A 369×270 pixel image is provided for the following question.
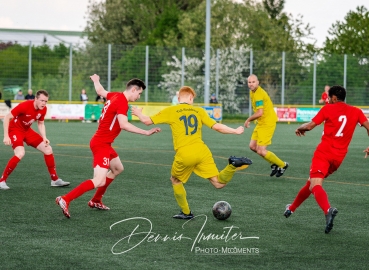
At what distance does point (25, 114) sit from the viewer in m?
11.5

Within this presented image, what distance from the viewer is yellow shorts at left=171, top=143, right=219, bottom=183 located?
27.8 ft

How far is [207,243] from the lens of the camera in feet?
23.7

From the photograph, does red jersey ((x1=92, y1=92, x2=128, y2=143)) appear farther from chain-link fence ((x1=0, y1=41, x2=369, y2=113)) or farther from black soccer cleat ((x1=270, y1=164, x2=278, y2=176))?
chain-link fence ((x1=0, y1=41, x2=369, y2=113))

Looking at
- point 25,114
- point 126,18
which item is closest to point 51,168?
point 25,114

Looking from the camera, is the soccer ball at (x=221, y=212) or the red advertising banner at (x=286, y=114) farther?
the red advertising banner at (x=286, y=114)

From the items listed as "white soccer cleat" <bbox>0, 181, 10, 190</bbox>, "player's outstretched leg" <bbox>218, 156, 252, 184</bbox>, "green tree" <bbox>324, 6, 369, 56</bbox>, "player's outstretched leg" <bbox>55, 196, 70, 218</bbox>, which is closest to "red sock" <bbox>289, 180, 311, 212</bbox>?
"player's outstretched leg" <bbox>218, 156, 252, 184</bbox>

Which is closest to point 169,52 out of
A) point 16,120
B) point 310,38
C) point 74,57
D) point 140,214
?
point 74,57

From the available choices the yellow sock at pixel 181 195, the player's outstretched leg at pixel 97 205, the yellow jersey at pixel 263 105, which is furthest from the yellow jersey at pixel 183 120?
the yellow jersey at pixel 263 105

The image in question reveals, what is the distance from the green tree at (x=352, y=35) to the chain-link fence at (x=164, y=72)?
1319 centimetres

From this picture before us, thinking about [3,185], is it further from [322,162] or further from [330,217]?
[330,217]

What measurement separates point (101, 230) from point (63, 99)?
31.1 metres

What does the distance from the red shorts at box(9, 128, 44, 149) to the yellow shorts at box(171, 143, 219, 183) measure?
3999mm

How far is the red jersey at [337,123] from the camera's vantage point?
8.21 metres

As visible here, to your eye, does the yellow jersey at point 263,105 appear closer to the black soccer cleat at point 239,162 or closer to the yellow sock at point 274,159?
the yellow sock at point 274,159
